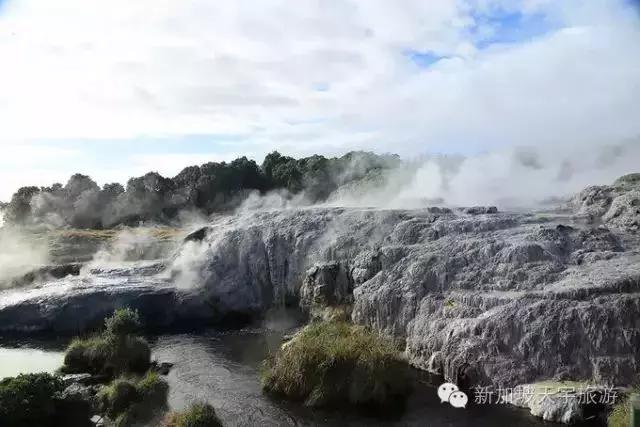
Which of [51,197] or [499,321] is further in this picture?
[51,197]

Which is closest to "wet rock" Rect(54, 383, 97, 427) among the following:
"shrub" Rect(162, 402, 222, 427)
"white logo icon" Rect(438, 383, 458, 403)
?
"shrub" Rect(162, 402, 222, 427)

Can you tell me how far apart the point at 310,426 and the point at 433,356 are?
5.68 meters

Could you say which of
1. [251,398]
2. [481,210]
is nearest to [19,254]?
[251,398]

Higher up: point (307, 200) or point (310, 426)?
point (307, 200)

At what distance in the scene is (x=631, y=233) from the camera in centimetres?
2345

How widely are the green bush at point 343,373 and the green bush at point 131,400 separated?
12.7 feet

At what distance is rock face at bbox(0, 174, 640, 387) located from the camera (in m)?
19.1

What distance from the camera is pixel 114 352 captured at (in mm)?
22656

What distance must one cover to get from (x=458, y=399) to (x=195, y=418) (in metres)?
8.18

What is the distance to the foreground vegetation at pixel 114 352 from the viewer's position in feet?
74.2

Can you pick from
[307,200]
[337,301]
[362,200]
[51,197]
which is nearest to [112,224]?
[51,197]

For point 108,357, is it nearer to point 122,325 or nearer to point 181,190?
point 122,325

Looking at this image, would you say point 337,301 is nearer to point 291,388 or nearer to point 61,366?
point 291,388

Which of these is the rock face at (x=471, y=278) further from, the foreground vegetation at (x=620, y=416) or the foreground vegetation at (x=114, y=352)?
the foreground vegetation at (x=114, y=352)
